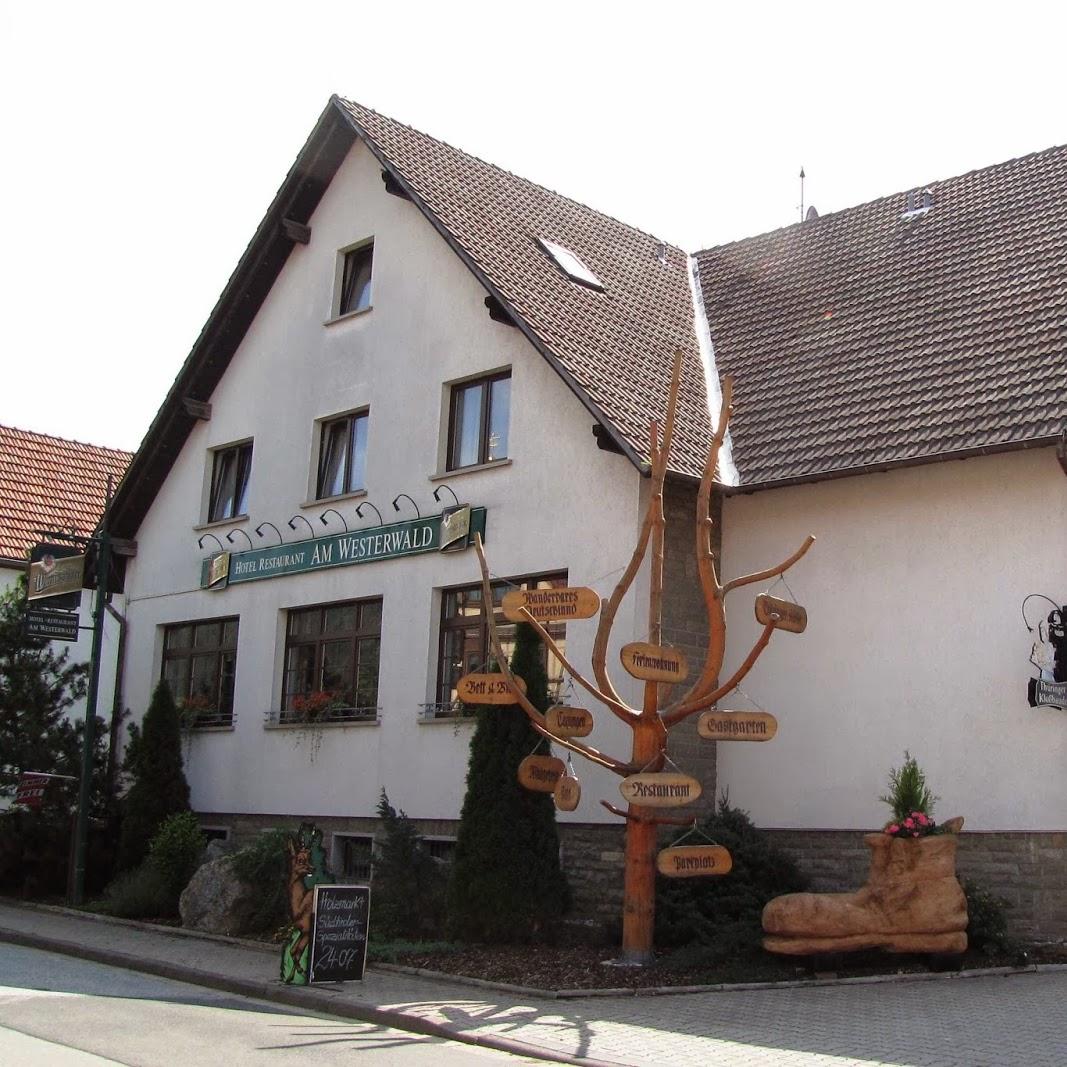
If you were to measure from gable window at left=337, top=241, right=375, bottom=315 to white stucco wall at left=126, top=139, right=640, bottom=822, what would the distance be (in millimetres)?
195

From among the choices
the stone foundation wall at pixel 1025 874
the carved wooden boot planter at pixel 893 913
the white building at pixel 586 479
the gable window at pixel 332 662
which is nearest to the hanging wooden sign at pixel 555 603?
the white building at pixel 586 479

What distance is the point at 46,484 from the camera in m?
30.3

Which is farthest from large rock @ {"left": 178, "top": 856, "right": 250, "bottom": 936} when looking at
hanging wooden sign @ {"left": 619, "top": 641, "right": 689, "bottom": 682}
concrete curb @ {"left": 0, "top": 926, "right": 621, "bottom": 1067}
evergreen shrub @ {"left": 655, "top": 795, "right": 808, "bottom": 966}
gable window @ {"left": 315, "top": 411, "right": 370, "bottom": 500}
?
hanging wooden sign @ {"left": 619, "top": 641, "right": 689, "bottom": 682}

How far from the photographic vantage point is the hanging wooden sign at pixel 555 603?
12.8 meters

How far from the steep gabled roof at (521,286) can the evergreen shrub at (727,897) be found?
3.78 m

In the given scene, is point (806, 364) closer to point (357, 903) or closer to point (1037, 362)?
point (1037, 362)

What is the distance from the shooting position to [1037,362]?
589 inches

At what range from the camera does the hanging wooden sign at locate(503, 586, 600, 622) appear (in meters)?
12.8

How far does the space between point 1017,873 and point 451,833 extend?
642 cm

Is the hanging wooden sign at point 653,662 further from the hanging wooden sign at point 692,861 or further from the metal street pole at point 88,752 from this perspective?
the metal street pole at point 88,752

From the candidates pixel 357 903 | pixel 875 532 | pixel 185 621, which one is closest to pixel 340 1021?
pixel 357 903

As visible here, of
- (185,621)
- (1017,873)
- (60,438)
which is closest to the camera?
(1017,873)

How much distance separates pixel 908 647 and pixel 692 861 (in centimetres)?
428

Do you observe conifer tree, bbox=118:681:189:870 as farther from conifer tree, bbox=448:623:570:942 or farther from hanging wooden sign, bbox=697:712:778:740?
hanging wooden sign, bbox=697:712:778:740
